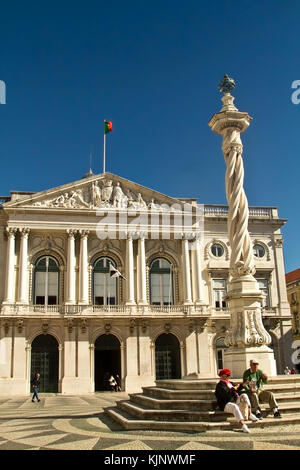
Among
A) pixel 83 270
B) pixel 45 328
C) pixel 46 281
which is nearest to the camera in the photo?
pixel 45 328

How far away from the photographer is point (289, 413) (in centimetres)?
1078

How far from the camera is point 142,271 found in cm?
3384

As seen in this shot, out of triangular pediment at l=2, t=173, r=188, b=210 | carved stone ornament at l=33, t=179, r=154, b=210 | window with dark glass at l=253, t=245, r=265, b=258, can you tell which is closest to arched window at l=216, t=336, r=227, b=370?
window with dark glass at l=253, t=245, r=265, b=258

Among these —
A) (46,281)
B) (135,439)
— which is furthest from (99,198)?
(135,439)

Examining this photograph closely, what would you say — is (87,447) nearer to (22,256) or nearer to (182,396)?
(182,396)

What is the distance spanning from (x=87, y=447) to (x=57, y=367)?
79.0 feet

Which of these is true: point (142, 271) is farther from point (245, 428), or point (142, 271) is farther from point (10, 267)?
point (245, 428)

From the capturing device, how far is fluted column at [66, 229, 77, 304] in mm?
32406

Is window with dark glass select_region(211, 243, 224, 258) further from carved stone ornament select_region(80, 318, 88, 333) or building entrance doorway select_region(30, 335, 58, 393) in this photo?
building entrance doorway select_region(30, 335, 58, 393)

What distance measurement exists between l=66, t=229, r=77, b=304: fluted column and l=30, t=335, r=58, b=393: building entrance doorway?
2.97 metres

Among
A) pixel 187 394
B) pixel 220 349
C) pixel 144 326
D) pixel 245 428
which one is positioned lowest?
pixel 245 428

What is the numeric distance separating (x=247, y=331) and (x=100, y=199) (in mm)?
22321

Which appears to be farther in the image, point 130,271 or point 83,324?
point 130,271

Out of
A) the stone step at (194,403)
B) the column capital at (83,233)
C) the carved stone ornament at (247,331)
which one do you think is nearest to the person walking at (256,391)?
the stone step at (194,403)
